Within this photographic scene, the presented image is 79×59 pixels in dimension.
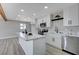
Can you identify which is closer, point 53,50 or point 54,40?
point 53,50

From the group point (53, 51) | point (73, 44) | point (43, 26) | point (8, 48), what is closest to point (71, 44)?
point (73, 44)

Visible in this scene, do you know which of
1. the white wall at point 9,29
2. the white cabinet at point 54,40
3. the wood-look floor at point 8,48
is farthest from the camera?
the white cabinet at point 54,40

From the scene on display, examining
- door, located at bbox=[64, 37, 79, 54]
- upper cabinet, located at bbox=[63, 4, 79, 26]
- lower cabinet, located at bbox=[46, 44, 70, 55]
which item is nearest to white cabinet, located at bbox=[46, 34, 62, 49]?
lower cabinet, located at bbox=[46, 44, 70, 55]

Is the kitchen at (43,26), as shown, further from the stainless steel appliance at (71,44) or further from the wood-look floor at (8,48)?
the wood-look floor at (8,48)

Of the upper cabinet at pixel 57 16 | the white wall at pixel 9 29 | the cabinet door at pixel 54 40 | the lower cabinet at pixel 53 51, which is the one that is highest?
the upper cabinet at pixel 57 16

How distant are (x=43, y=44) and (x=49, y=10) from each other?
826 millimetres

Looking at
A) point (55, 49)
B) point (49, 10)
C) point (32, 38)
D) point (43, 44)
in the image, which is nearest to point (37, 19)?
point (49, 10)

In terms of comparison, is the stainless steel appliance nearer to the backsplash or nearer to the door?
the door

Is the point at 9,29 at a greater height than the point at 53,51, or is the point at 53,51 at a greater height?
the point at 9,29

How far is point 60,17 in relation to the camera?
1931 millimetres

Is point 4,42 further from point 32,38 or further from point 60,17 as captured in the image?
point 60,17

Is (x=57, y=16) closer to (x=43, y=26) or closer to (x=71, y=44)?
(x=43, y=26)

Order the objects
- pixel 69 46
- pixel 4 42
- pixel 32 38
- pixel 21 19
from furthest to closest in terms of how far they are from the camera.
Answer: pixel 69 46 → pixel 32 38 → pixel 21 19 → pixel 4 42

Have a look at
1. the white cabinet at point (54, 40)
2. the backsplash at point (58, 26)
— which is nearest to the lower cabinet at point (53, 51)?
the white cabinet at point (54, 40)
